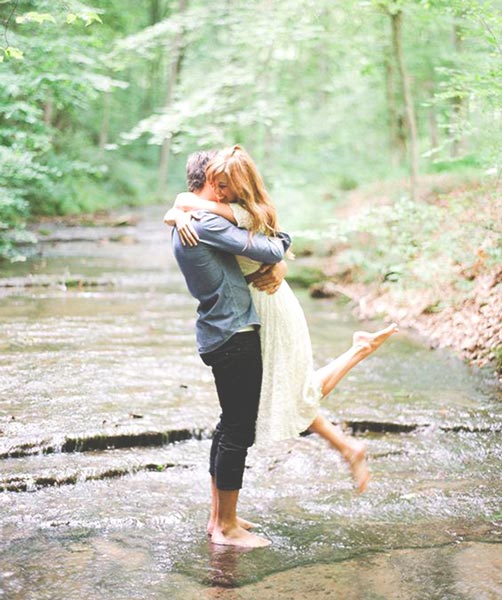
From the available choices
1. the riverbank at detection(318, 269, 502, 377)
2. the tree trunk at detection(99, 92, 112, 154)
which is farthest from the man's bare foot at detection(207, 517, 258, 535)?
the tree trunk at detection(99, 92, 112, 154)

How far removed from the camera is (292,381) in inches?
144

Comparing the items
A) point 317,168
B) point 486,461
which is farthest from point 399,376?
point 317,168

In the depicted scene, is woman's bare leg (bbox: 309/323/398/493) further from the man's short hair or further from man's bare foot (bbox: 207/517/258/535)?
the man's short hair

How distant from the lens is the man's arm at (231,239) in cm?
341

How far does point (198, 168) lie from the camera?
11.8 feet

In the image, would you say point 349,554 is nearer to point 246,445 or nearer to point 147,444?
point 246,445

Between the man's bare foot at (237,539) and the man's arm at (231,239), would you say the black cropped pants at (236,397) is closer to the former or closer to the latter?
the man's bare foot at (237,539)

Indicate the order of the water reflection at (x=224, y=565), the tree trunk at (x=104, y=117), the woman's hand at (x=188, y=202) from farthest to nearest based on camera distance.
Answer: the tree trunk at (x=104, y=117), the woman's hand at (x=188, y=202), the water reflection at (x=224, y=565)

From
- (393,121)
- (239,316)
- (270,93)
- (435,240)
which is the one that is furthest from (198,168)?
(270,93)

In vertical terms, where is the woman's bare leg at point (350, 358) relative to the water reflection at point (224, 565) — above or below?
above

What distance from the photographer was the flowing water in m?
3.12

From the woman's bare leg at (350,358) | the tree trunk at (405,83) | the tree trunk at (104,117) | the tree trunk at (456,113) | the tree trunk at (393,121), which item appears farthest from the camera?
the tree trunk at (104,117)

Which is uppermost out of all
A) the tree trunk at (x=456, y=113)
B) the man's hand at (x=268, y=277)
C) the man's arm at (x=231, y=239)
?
the tree trunk at (x=456, y=113)

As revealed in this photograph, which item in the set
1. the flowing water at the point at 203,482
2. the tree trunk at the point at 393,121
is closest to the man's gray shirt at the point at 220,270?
the flowing water at the point at 203,482
